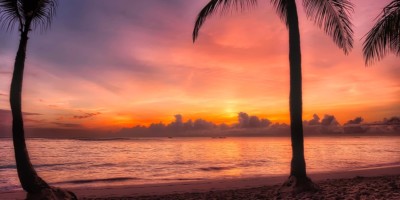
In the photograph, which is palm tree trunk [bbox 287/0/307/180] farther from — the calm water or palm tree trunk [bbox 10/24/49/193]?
the calm water

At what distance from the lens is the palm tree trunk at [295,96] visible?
11.3 meters

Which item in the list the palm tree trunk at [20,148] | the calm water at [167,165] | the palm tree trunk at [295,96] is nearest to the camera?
the palm tree trunk at [20,148]

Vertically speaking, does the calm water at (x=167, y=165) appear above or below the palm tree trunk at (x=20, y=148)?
below

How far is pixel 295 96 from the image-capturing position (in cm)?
1149

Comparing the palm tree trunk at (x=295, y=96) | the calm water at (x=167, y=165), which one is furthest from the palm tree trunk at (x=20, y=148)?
the calm water at (x=167, y=165)

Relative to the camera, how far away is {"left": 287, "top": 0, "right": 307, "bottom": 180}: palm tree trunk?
1134 cm

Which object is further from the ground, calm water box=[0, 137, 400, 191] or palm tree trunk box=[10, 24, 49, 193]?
palm tree trunk box=[10, 24, 49, 193]

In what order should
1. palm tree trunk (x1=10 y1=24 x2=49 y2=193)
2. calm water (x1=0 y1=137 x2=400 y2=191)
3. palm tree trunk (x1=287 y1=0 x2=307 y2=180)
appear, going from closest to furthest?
palm tree trunk (x1=10 y1=24 x2=49 y2=193), palm tree trunk (x1=287 y1=0 x2=307 y2=180), calm water (x1=0 y1=137 x2=400 y2=191)

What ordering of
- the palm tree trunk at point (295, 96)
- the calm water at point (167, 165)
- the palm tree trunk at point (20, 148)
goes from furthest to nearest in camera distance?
the calm water at point (167, 165)
the palm tree trunk at point (295, 96)
the palm tree trunk at point (20, 148)

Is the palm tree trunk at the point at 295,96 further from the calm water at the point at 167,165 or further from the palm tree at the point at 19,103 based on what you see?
the calm water at the point at 167,165

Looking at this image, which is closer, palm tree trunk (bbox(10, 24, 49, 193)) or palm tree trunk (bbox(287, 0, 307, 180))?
palm tree trunk (bbox(10, 24, 49, 193))

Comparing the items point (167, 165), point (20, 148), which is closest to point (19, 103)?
point (20, 148)

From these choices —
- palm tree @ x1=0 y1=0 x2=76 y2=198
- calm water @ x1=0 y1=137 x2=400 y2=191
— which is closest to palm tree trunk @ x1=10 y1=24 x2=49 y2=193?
palm tree @ x1=0 y1=0 x2=76 y2=198

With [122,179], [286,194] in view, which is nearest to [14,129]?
[286,194]
